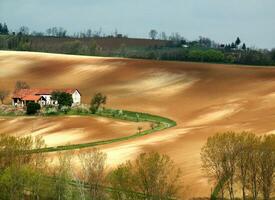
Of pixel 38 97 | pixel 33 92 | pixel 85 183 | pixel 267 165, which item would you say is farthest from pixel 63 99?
pixel 267 165

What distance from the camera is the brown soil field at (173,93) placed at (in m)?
80.5

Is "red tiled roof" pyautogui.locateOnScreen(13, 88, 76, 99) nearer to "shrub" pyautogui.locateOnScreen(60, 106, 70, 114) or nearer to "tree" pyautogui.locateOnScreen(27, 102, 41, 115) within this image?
"shrub" pyautogui.locateOnScreen(60, 106, 70, 114)

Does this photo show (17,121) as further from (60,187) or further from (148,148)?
(60,187)

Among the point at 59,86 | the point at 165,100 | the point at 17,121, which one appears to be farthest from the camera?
the point at 59,86

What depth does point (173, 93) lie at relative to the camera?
138 meters

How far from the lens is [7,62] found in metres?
192

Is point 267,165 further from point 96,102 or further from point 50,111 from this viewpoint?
point 96,102

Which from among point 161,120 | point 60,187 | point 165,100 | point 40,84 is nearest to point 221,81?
point 165,100

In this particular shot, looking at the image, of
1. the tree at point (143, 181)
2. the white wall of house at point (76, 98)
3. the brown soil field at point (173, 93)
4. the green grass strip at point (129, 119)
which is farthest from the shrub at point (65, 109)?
the tree at point (143, 181)

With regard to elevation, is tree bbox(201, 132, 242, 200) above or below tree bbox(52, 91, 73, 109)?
above

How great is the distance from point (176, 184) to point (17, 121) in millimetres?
56618

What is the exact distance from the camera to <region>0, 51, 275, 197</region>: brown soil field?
264ft

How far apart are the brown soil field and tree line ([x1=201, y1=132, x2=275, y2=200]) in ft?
12.1

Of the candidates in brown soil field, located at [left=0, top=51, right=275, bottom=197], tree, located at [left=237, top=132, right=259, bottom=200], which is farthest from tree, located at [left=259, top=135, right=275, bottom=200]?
brown soil field, located at [left=0, top=51, right=275, bottom=197]
